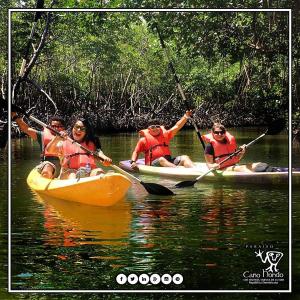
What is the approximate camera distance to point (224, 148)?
3990mm

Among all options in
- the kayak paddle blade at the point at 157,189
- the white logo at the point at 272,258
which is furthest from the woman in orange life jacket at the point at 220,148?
the white logo at the point at 272,258

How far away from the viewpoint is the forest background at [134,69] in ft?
10.9

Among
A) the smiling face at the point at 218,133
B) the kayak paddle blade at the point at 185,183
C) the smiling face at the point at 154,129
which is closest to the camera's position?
the smiling face at the point at 154,129

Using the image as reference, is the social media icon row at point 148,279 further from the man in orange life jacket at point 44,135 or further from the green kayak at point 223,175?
the green kayak at point 223,175

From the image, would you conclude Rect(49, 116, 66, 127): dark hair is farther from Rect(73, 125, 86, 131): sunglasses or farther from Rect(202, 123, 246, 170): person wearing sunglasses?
Rect(202, 123, 246, 170): person wearing sunglasses

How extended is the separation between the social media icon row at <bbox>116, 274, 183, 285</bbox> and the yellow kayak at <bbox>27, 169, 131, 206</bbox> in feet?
3.53

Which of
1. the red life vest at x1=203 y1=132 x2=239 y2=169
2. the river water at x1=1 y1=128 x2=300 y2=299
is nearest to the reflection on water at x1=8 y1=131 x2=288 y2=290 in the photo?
the river water at x1=1 y1=128 x2=300 y2=299

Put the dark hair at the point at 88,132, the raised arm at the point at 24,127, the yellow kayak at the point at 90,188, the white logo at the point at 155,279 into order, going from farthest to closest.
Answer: the yellow kayak at the point at 90,188
the raised arm at the point at 24,127
the dark hair at the point at 88,132
the white logo at the point at 155,279

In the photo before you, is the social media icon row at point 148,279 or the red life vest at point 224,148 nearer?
the social media icon row at point 148,279

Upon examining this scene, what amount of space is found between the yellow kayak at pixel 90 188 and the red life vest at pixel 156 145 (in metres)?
0.22

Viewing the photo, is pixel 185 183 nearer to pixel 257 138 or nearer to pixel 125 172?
pixel 125 172

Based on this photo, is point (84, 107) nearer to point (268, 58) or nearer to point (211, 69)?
point (211, 69)

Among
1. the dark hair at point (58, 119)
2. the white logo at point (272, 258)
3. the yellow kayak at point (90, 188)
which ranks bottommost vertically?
the white logo at point (272, 258)

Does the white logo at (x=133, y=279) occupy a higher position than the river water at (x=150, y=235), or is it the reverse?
the river water at (x=150, y=235)
